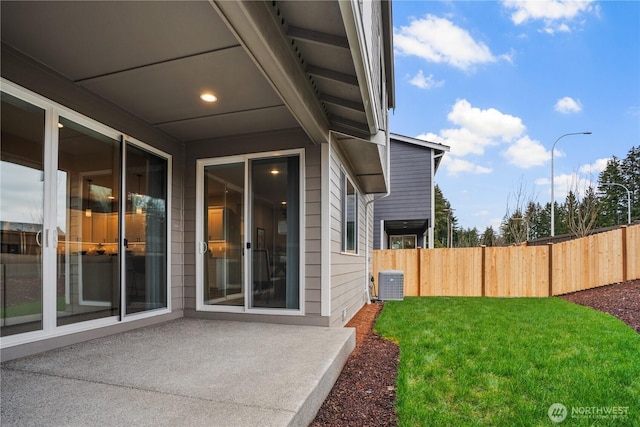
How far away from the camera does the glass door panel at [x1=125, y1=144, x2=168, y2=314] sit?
146 inches

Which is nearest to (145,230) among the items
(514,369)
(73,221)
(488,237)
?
(73,221)

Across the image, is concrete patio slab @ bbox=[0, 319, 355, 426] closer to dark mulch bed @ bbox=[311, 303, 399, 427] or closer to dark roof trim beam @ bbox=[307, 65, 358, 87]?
dark mulch bed @ bbox=[311, 303, 399, 427]

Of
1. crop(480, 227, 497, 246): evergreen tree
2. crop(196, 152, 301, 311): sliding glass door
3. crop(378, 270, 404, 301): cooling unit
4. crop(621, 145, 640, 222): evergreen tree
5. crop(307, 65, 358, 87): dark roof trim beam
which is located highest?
crop(621, 145, 640, 222): evergreen tree

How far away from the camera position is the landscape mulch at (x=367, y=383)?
2254 millimetres

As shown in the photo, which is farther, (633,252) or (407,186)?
(407,186)

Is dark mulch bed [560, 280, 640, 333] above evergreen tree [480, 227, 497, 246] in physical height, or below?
below

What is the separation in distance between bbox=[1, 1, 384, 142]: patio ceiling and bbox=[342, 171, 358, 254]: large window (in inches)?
63.1

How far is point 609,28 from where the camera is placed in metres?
14.8

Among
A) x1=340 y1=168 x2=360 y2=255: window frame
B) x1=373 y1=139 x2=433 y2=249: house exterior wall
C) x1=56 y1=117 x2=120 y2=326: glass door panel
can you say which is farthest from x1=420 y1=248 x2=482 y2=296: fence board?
x1=56 y1=117 x2=120 y2=326: glass door panel

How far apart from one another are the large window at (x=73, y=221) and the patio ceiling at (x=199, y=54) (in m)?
0.44

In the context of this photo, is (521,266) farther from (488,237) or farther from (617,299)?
(488,237)

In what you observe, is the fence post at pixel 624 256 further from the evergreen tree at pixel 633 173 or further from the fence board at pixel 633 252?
the evergreen tree at pixel 633 173

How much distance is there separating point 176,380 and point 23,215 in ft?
6.50

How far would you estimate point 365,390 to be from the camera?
107 inches
